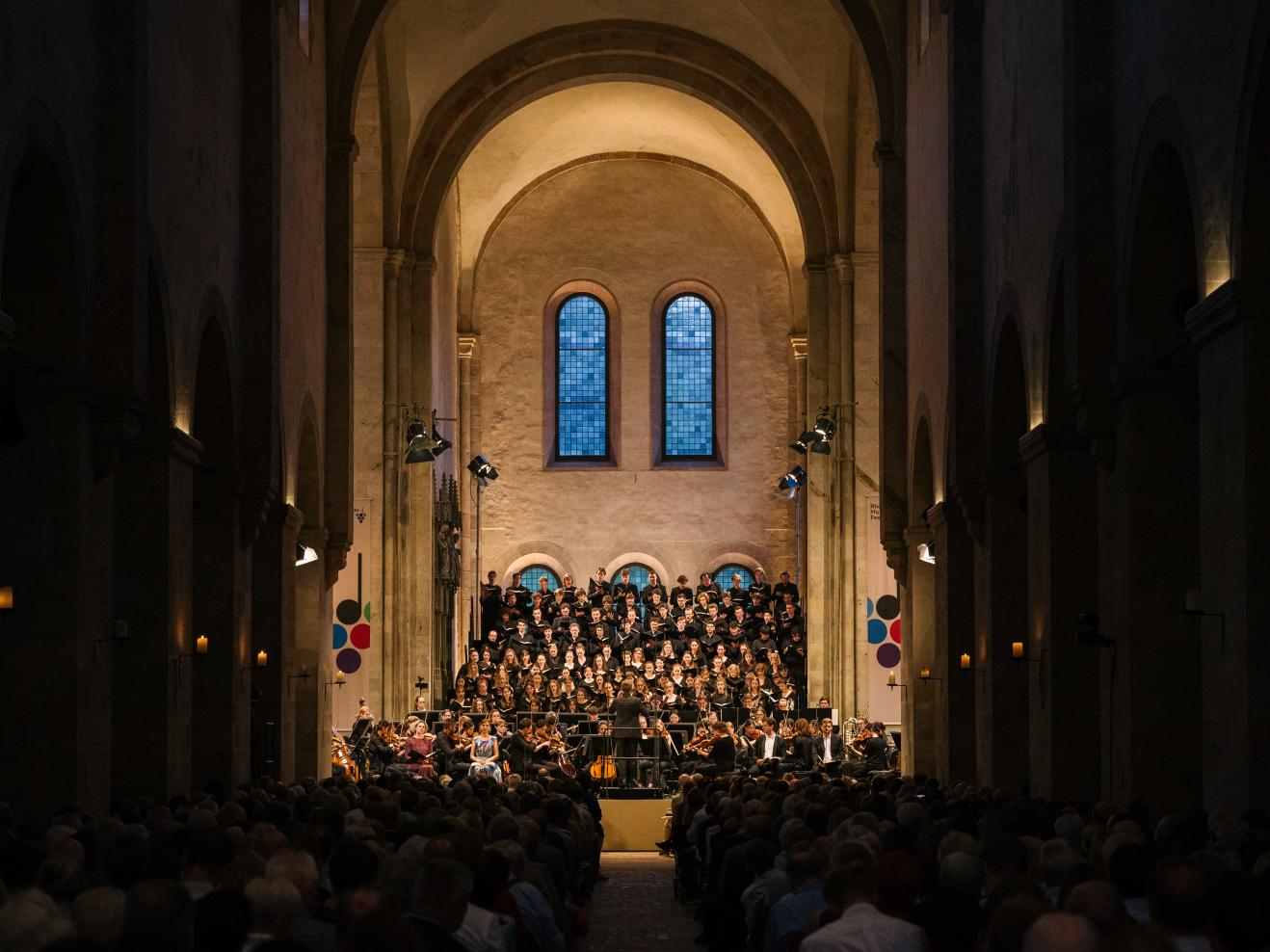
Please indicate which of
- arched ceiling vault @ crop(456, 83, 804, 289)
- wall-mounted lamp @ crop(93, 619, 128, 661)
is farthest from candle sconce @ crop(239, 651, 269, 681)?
arched ceiling vault @ crop(456, 83, 804, 289)

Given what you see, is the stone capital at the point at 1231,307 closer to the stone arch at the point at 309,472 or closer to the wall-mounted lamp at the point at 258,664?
the wall-mounted lamp at the point at 258,664

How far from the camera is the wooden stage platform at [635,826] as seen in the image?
2777 centimetres

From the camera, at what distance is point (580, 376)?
151 ft

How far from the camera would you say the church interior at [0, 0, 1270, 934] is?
568 inches

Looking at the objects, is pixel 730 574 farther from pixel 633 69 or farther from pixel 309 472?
pixel 309 472

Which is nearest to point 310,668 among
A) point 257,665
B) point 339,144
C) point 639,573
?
point 257,665

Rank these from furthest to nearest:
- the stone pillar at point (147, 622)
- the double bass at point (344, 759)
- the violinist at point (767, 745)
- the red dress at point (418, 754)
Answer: the violinist at point (767, 745)
the double bass at point (344, 759)
the red dress at point (418, 754)
the stone pillar at point (147, 622)

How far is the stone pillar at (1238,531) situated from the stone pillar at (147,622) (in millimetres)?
8994

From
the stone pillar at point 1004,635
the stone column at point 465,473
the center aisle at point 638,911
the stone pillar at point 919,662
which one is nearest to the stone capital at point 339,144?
the stone pillar at point 919,662

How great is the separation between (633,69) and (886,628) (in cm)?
1202

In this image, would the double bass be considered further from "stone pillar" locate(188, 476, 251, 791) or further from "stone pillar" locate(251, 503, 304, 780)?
"stone pillar" locate(188, 476, 251, 791)

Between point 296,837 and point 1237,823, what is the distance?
5.01 metres

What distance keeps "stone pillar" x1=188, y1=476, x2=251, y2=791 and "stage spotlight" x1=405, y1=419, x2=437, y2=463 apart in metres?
11.4

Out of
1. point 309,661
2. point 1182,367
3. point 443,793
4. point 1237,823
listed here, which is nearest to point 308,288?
point 309,661
